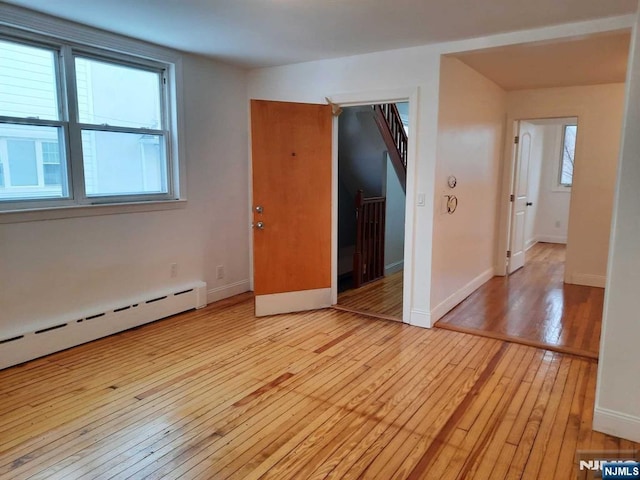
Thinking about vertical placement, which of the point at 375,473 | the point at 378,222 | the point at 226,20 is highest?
the point at 226,20

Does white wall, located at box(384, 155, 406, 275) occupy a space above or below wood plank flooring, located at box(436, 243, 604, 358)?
above

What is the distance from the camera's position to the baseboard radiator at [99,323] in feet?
9.84

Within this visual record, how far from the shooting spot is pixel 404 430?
2.30 m

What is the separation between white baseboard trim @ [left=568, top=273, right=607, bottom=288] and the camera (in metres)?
5.21

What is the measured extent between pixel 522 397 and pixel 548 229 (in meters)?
6.67

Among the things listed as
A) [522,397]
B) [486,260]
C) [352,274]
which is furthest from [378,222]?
[522,397]

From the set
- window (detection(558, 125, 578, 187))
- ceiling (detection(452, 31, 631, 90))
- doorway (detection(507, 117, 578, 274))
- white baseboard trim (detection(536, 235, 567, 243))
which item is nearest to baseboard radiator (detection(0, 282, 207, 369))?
ceiling (detection(452, 31, 631, 90))

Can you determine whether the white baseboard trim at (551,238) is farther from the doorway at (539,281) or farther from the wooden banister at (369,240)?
the wooden banister at (369,240)

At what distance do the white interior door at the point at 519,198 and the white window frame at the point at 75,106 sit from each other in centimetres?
421

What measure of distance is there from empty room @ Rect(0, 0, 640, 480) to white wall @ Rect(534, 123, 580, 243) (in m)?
3.20

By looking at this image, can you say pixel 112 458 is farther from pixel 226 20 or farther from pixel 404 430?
pixel 226 20

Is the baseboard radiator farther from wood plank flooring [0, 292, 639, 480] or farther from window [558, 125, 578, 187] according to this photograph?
window [558, 125, 578, 187]

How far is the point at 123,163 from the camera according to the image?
12.0 ft

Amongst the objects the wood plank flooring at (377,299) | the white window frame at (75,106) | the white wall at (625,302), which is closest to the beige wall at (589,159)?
the wood plank flooring at (377,299)
